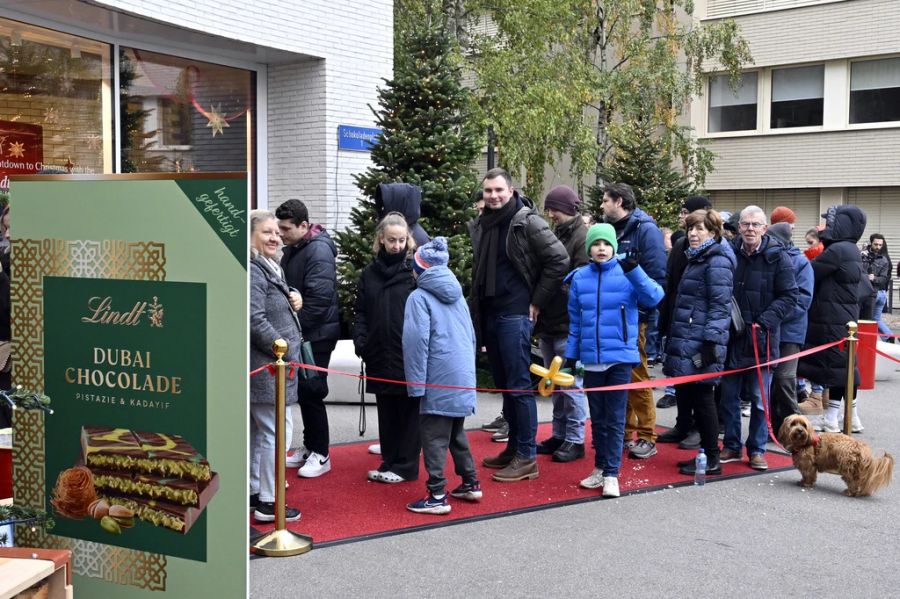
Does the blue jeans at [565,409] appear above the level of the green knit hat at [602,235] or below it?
below

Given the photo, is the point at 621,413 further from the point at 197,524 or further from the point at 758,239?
the point at 197,524

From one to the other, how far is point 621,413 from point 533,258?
1336mm

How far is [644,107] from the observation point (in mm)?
23531

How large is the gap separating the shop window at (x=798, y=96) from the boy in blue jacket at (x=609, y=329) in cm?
2240

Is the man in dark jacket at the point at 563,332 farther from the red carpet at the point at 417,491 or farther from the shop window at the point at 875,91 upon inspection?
the shop window at the point at 875,91

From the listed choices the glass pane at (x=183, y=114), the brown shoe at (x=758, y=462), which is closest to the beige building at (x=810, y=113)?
the glass pane at (x=183, y=114)

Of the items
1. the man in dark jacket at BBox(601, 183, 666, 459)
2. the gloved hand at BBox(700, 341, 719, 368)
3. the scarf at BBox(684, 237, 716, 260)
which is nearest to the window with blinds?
the man in dark jacket at BBox(601, 183, 666, 459)

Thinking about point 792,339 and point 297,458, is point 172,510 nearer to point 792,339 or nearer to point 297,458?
point 297,458

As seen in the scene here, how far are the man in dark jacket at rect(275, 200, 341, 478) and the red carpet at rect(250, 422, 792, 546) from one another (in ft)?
1.51

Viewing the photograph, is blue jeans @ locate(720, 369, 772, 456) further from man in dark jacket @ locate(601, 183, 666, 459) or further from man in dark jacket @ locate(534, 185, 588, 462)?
man in dark jacket @ locate(534, 185, 588, 462)

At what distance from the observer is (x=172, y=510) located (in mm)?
3947

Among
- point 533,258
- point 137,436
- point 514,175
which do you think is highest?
point 514,175

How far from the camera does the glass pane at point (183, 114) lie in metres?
12.6

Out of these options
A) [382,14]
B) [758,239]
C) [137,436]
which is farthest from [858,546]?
[382,14]
